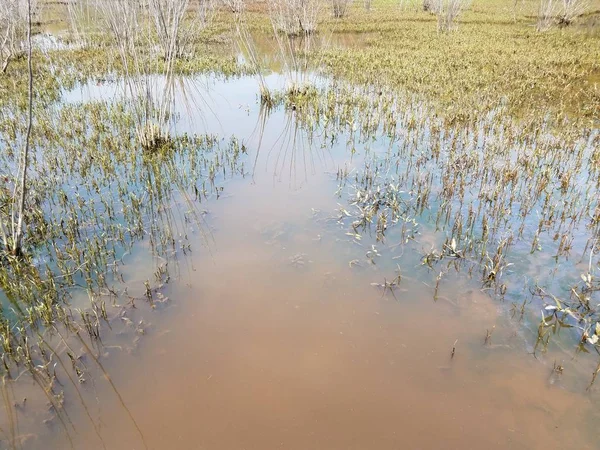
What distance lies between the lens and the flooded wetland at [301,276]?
280 cm

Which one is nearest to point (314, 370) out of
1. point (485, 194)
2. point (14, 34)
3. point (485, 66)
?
point (485, 194)

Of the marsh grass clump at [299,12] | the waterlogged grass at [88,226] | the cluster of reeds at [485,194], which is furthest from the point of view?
the marsh grass clump at [299,12]

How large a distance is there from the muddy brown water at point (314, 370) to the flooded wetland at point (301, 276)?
2 cm

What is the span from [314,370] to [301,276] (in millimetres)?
1236

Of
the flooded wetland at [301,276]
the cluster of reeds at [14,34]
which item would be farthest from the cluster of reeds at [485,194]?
the cluster of reeds at [14,34]

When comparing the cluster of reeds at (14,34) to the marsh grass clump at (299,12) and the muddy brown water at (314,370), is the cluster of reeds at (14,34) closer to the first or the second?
the marsh grass clump at (299,12)

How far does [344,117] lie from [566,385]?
7.03m

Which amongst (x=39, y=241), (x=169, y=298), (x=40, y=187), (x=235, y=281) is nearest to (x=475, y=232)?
(x=235, y=281)

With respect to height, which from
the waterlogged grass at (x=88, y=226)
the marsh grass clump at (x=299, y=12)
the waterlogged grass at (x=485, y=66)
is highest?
the marsh grass clump at (x=299, y=12)

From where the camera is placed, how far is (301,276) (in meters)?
4.20

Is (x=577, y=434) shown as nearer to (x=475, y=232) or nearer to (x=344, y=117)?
(x=475, y=232)

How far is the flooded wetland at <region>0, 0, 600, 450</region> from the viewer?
2799mm

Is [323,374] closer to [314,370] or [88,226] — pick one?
[314,370]

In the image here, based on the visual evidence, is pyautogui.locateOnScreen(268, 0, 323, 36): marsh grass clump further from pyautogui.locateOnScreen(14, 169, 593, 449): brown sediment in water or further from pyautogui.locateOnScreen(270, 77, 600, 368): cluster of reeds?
pyautogui.locateOnScreen(14, 169, 593, 449): brown sediment in water
